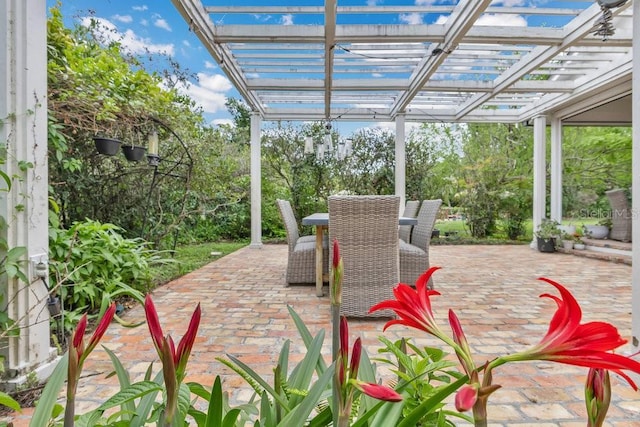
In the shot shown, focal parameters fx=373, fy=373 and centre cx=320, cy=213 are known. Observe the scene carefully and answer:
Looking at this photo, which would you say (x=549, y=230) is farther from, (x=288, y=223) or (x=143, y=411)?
(x=143, y=411)

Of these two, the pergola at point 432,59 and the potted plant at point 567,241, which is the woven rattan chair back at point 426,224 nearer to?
the pergola at point 432,59

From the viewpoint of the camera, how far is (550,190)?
7.21 meters

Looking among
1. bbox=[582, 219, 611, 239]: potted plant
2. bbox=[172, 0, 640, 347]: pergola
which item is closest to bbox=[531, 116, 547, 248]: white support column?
bbox=[172, 0, 640, 347]: pergola

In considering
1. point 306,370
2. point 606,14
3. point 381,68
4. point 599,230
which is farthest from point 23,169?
point 599,230

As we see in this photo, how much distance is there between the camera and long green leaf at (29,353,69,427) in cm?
59

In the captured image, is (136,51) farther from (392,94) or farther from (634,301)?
(634,301)

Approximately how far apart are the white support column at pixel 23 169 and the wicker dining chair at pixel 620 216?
7671mm

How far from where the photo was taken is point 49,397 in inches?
24.4

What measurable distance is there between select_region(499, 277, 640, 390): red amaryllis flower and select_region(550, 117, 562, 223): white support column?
25.8 feet

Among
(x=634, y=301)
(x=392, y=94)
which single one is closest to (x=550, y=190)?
(x=392, y=94)

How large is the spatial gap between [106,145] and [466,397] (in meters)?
3.50

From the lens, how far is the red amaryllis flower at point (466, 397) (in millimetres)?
292

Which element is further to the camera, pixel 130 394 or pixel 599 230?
pixel 599 230

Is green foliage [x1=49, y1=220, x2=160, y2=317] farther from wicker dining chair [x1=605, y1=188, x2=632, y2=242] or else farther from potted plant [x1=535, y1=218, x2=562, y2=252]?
wicker dining chair [x1=605, y1=188, x2=632, y2=242]
